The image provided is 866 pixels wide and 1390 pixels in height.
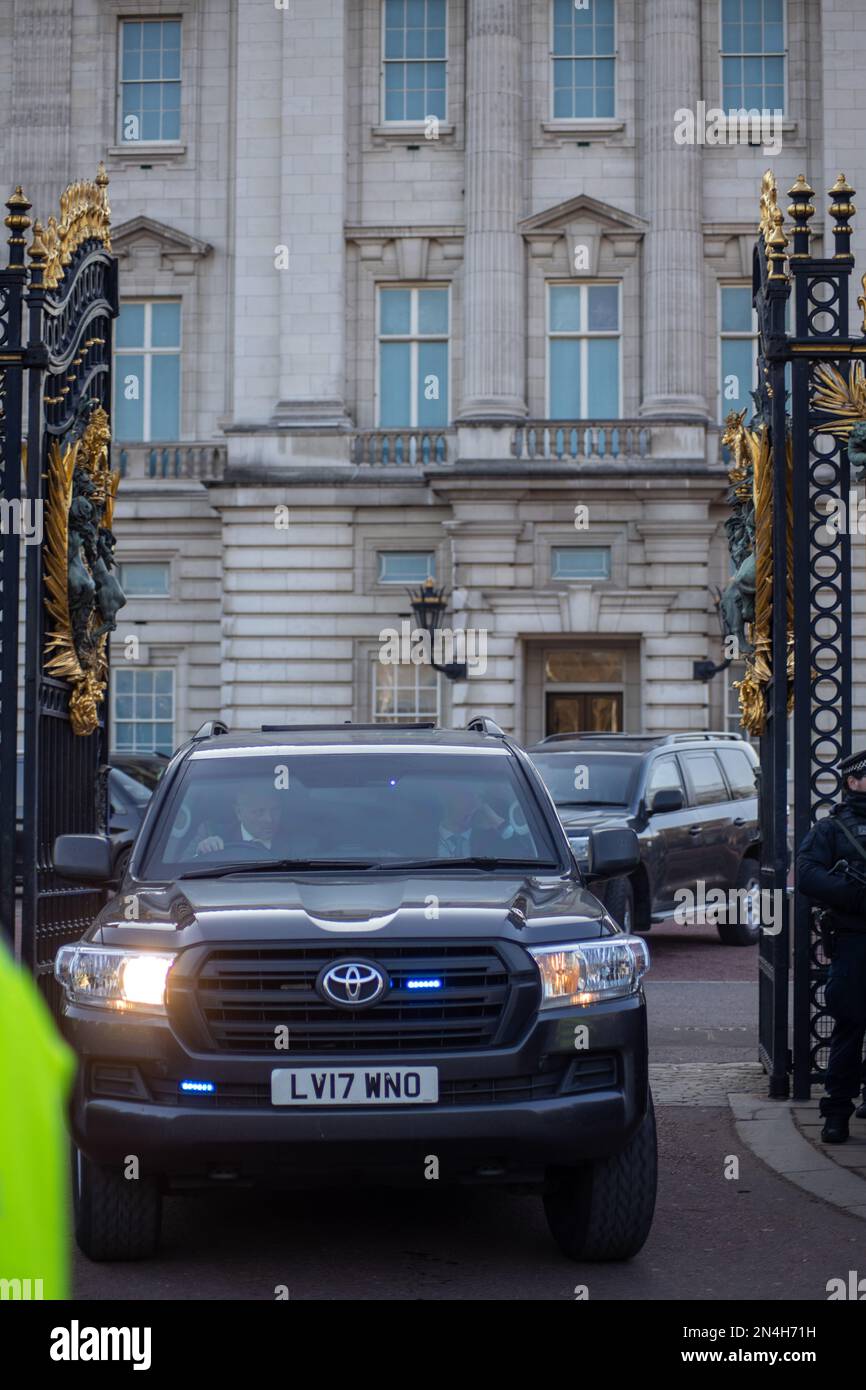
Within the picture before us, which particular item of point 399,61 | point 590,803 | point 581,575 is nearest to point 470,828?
point 590,803

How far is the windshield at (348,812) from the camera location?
25.2 feet

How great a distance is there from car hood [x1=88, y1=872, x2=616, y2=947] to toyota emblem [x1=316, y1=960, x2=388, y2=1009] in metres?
0.10

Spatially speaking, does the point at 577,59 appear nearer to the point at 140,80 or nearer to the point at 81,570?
the point at 140,80

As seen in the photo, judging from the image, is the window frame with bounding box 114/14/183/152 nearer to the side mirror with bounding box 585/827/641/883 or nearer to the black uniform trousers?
the black uniform trousers

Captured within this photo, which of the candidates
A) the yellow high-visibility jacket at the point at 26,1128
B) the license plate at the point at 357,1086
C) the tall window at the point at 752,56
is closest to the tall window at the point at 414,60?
the tall window at the point at 752,56

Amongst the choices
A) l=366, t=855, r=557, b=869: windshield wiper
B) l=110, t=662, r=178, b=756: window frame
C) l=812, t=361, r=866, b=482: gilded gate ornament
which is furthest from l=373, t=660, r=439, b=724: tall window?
l=366, t=855, r=557, b=869: windshield wiper

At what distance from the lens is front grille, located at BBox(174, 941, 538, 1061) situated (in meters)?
6.48

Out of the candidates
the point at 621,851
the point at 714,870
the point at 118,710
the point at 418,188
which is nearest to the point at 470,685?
the point at 118,710

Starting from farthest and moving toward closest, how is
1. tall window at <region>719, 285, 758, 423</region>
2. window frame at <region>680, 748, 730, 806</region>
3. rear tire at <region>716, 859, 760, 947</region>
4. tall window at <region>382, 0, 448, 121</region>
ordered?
tall window at <region>382, 0, 448, 121</region> → tall window at <region>719, 285, 758, 423</region> → rear tire at <region>716, 859, 760, 947</region> → window frame at <region>680, 748, 730, 806</region>

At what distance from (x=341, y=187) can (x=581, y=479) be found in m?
Answer: 7.04

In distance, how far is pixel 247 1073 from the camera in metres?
6.39

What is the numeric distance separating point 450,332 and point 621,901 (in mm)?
20371

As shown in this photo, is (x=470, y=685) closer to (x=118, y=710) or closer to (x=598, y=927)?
(x=118, y=710)
